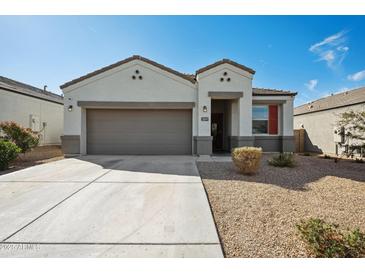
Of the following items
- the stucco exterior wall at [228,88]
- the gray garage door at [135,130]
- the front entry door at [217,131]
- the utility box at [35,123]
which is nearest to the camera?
the stucco exterior wall at [228,88]

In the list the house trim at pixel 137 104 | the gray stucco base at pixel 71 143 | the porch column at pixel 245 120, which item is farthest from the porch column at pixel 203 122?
the gray stucco base at pixel 71 143

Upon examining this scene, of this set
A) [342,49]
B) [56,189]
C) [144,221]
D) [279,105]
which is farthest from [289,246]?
[279,105]

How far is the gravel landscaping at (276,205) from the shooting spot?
2.76m

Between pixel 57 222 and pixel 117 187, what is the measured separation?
1.88 meters

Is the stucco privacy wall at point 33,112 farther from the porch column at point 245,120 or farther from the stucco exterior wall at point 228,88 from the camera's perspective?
the porch column at point 245,120

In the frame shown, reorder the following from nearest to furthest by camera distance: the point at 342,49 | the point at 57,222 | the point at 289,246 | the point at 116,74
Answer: the point at 289,246 → the point at 57,222 → the point at 342,49 → the point at 116,74

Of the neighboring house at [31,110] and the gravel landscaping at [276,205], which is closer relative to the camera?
the gravel landscaping at [276,205]

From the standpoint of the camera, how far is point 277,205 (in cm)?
404

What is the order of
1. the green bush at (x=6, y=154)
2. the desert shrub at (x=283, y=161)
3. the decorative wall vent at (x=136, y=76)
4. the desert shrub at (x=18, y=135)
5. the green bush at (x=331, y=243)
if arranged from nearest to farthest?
the green bush at (x=331, y=243) < the green bush at (x=6, y=154) < the desert shrub at (x=283, y=161) < the desert shrub at (x=18, y=135) < the decorative wall vent at (x=136, y=76)

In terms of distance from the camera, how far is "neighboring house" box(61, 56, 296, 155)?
34.7 feet

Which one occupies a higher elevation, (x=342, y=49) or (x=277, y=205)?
(x=342, y=49)

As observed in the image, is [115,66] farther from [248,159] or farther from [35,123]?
[35,123]

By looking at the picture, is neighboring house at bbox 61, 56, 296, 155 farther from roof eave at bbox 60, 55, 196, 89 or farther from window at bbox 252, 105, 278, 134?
window at bbox 252, 105, 278, 134

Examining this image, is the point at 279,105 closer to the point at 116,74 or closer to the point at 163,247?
the point at 116,74
